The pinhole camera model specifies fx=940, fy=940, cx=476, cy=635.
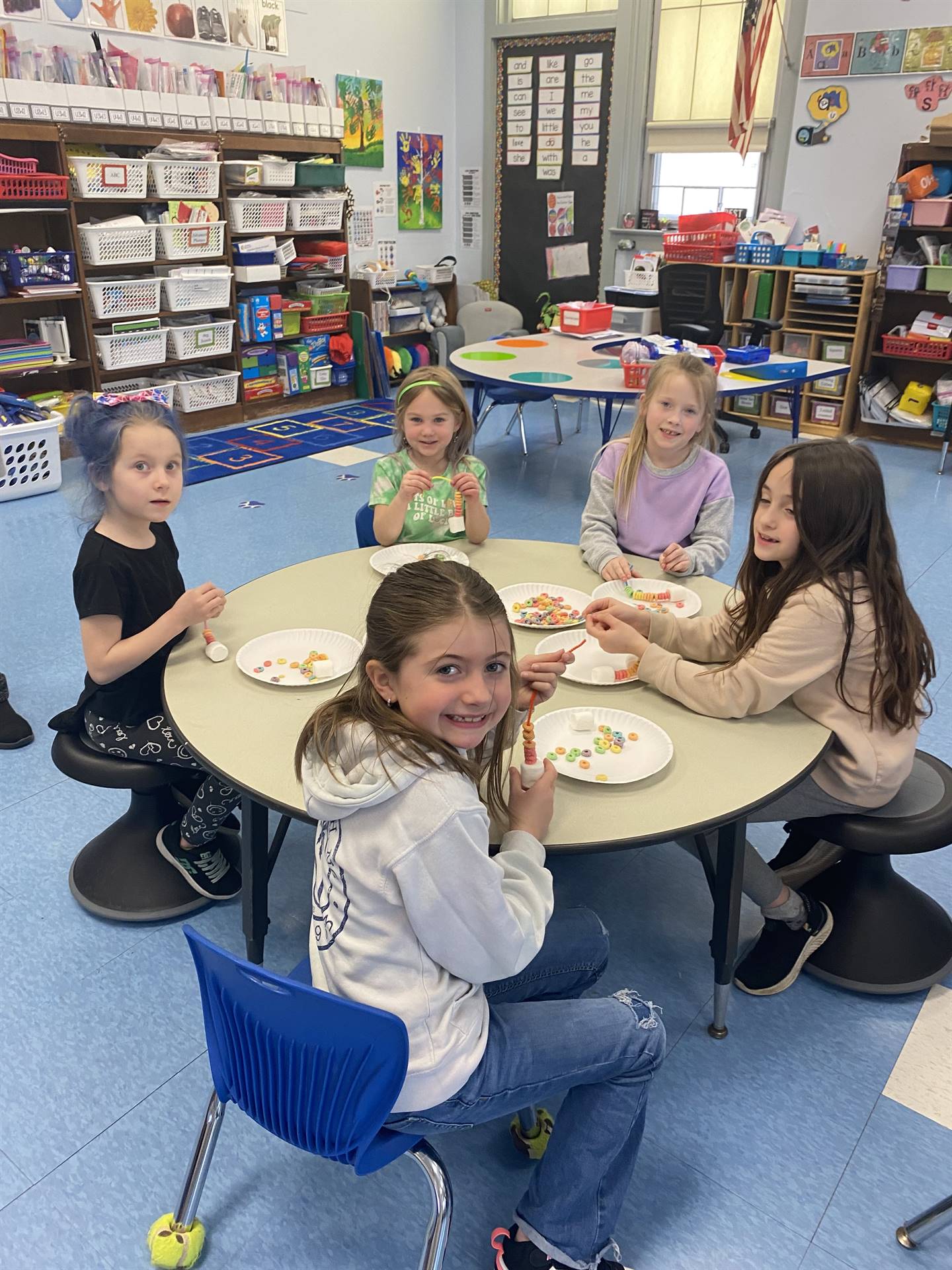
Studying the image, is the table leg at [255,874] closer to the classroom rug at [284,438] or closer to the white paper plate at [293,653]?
the white paper plate at [293,653]

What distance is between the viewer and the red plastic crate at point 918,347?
5.40 m

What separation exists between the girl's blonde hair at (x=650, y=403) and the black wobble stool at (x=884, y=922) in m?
0.90

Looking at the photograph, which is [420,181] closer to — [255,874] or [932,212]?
[932,212]

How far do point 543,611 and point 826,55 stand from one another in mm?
5527

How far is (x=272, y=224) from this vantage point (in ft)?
19.0

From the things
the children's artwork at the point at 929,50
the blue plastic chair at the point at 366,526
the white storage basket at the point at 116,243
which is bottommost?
the blue plastic chair at the point at 366,526

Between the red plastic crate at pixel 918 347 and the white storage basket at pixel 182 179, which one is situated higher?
the white storage basket at pixel 182 179

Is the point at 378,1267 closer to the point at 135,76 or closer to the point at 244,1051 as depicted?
the point at 244,1051

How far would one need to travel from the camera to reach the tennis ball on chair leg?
128 centimetres

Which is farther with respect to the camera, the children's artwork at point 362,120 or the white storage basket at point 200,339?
the children's artwork at point 362,120

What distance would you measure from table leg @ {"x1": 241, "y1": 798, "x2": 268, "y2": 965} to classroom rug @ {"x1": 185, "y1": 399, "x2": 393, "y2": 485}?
141 inches

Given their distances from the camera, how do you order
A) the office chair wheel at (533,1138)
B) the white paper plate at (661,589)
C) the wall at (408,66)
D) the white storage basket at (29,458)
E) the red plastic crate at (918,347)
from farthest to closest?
the wall at (408,66) → the red plastic crate at (918,347) → the white storage basket at (29,458) → the white paper plate at (661,589) → the office chair wheel at (533,1138)

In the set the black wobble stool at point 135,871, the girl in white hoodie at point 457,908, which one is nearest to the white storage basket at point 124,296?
the black wobble stool at point 135,871

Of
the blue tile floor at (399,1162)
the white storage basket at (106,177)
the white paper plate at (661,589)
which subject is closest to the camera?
the blue tile floor at (399,1162)
